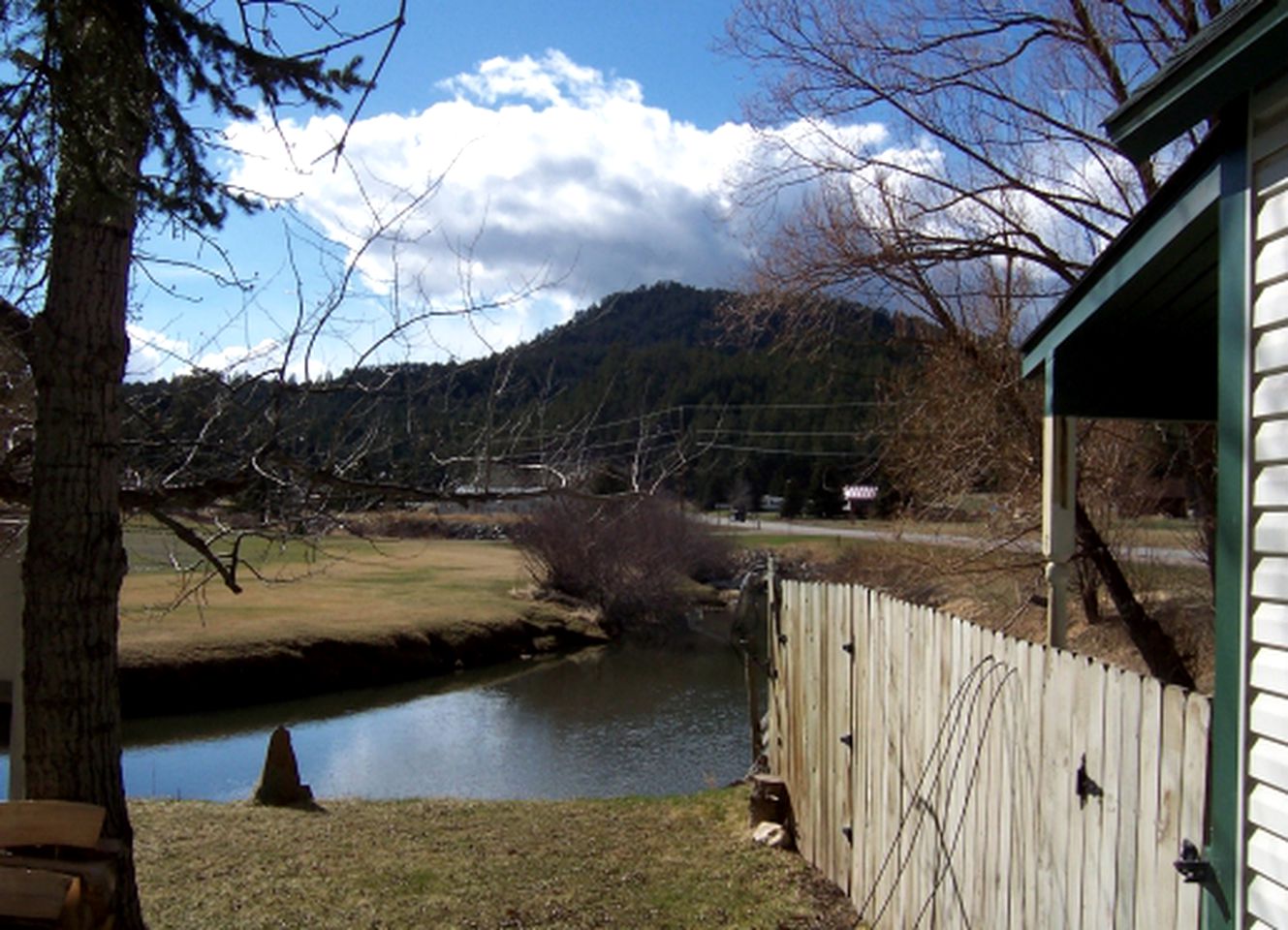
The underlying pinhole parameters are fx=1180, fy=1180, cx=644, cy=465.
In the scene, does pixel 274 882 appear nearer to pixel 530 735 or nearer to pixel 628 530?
pixel 530 735

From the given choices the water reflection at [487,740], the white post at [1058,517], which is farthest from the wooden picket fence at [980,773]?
the water reflection at [487,740]

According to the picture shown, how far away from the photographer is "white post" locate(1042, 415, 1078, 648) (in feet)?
17.3

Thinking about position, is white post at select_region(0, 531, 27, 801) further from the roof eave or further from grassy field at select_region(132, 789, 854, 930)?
the roof eave

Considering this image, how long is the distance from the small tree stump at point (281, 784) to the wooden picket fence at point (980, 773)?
4.90 metres

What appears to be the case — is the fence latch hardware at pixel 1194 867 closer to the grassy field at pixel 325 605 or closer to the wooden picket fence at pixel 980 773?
the wooden picket fence at pixel 980 773

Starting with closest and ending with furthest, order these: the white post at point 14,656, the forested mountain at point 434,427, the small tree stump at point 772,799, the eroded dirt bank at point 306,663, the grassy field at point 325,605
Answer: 1. the white post at point 14,656
2. the forested mountain at point 434,427
3. the small tree stump at point 772,799
4. the eroded dirt bank at point 306,663
5. the grassy field at point 325,605

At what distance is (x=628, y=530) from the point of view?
34000mm

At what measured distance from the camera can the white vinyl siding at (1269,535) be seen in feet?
9.66

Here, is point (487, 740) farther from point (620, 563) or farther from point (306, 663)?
point (620, 563)

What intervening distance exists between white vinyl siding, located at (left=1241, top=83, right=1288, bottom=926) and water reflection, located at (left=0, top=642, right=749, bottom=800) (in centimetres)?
1151

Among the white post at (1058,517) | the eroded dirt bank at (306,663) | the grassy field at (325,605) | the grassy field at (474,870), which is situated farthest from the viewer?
the grassy field at (325,605)

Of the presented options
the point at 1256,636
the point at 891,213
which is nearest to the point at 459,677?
the point at 891,213

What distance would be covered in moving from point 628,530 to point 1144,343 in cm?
2858

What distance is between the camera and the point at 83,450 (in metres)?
4.77
